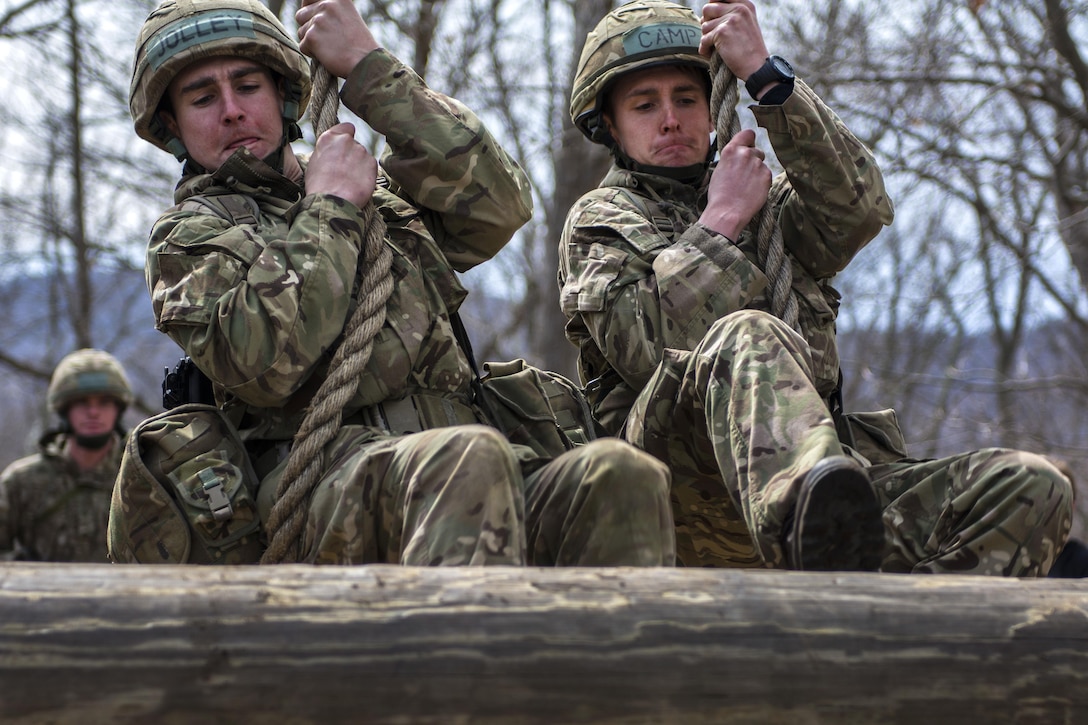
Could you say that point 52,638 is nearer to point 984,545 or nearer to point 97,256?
point 984,545

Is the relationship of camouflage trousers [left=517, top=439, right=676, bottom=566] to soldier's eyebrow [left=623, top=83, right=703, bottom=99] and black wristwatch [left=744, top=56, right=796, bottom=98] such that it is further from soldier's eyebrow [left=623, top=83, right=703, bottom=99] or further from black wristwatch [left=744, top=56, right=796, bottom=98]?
soldier's eyebrow [left=623, top=83, right=703, bottom=99]

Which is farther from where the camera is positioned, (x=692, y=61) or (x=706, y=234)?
(x=692, y=61)

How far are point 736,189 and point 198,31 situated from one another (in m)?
1.64

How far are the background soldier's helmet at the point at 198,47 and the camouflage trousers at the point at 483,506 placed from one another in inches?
52.8

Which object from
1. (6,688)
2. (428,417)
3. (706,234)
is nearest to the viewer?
(6,688)

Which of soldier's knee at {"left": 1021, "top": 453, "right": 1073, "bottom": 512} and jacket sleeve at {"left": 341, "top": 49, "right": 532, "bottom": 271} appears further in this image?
jacket sleeve at {"left": 341, "top": 49, "right": 532, "bottom": 271}

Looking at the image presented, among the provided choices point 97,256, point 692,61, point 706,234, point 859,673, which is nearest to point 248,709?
point 859,673

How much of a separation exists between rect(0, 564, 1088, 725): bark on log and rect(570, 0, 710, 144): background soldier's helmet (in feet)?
8.03

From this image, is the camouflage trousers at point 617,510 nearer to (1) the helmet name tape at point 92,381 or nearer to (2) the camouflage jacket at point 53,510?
(2) the camouflage jacket at point 53,510

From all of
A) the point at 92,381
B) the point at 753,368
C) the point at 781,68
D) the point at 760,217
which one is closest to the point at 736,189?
the point at 760,217

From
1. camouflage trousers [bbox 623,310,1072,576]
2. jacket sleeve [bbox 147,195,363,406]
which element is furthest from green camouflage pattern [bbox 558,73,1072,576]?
jacket sleeve [bbox 147,195,363,406]

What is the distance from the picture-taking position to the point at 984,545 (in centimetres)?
356

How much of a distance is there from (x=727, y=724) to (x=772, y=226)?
222 centimetres

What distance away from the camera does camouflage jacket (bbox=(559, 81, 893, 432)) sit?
4.11 m
